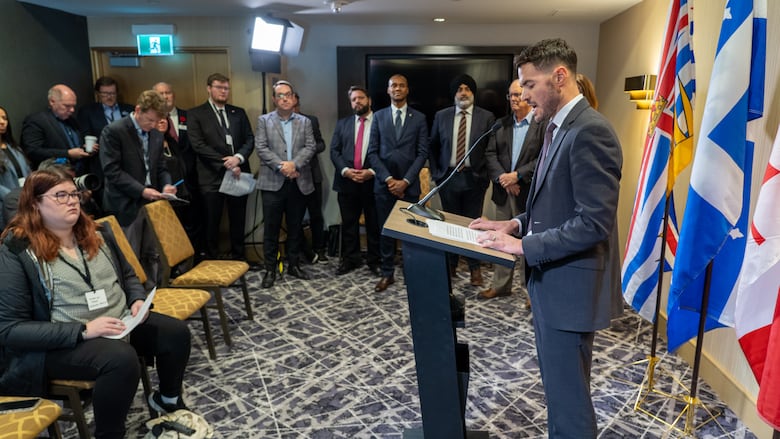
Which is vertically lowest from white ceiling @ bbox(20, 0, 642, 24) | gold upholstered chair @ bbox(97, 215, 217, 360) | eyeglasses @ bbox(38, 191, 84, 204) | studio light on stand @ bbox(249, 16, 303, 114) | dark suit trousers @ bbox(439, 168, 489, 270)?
gold upholstered chair @ bbox(97, 215, 217, 360)

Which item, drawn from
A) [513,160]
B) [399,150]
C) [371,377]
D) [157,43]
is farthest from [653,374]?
[157,43]

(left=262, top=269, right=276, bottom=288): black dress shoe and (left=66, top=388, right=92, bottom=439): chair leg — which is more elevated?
(left=66, top=388, right=92, bottom=439): chair leg

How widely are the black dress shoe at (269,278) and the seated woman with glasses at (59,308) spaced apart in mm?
2152

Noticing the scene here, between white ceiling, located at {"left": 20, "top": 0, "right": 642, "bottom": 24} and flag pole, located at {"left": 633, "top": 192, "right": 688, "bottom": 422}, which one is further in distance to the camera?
white ceiling, located at {"left": 20, "top": 0, "right": 642, "bottom": 24}

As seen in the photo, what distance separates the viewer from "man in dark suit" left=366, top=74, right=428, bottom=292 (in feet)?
14.0

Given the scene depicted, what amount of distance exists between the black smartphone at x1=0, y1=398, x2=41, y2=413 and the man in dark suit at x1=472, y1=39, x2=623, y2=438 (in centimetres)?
156

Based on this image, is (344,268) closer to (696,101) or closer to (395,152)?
(395,152)

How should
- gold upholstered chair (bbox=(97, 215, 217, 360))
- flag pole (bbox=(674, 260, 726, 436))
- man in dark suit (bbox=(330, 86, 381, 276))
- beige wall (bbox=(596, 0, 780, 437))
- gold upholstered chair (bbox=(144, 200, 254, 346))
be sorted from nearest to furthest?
flag pole (bbox=(674, 260, 726, 436)), beige wall (bbox=(596, 0, 780, 437)), gold upholstered chair (bbox=(97, 215, 217, 360)), gold upholstered chair (bbox=(144, 200, 254, 346)), man in dark suit (bbox=(330, 86, 381, 276))

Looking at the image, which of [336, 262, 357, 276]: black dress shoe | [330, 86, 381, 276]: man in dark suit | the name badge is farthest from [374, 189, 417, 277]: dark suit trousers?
the name badge

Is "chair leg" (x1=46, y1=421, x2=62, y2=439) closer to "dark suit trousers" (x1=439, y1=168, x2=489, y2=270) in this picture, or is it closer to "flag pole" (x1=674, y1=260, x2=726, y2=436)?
"flag pole" (x1=674, y1=260, x2=726, y2=436)

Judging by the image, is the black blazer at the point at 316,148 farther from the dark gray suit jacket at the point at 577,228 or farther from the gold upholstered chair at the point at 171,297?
the dark gray suit jacket at the point at 577,228

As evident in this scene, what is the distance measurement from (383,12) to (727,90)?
11.3 feet

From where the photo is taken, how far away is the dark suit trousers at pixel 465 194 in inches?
165

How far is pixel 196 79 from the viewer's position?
534cm
